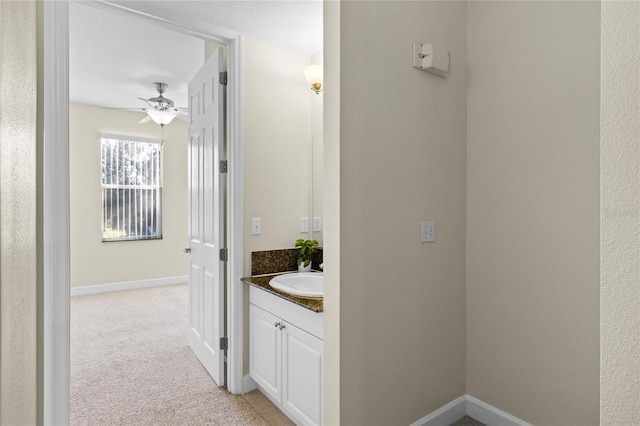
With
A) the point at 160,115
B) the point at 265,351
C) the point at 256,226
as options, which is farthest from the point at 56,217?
the point at 160,115

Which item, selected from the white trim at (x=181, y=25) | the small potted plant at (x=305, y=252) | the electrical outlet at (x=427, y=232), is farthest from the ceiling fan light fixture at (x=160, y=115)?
the electrical outlet at (x=427, y=232)

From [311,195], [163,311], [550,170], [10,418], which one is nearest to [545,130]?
[550,170]

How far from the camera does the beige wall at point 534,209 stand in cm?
174

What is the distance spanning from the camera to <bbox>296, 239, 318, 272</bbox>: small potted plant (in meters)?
2.65

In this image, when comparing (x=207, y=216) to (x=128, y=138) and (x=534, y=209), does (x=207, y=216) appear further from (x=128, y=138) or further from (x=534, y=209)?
(x=128, y=138)

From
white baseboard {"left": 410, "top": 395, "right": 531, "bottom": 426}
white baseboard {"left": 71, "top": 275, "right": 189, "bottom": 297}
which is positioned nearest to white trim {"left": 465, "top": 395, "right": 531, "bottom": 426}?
white baseboard {"left": 410, "top": 395, "right": 531, "bottom": 426}

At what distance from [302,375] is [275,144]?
1507 millimetres

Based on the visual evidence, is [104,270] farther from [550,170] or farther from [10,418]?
[550,170]

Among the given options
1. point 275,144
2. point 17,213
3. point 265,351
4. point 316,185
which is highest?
point 275,144

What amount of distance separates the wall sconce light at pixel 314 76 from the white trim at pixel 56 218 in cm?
144

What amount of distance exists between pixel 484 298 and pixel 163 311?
12.2 feet

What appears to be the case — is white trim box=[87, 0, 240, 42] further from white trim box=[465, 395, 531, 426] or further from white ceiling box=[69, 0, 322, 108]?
white trim box=[465, 395, 531, 426]

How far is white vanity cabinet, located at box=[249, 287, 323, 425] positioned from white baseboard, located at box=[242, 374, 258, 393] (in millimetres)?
55

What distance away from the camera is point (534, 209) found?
191 cm
